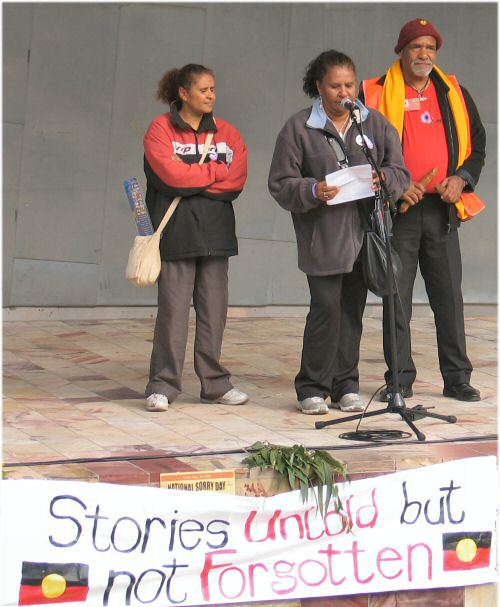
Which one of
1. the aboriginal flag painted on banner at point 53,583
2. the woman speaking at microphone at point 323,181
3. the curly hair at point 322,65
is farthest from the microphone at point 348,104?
the aboriginal flag painted on banner at point 53,583

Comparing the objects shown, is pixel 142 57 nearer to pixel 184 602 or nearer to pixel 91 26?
pixel 91 26

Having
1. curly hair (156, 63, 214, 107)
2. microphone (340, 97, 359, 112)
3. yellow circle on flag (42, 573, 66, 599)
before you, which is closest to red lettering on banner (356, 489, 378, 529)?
yellow circle on flag (42, 573, 66, 599)

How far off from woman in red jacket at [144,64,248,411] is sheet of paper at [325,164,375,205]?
561 millimetres

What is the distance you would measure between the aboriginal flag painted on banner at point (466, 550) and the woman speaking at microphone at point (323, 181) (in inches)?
40.0

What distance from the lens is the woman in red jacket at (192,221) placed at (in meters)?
5.82

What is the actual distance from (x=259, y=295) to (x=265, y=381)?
2.23 m

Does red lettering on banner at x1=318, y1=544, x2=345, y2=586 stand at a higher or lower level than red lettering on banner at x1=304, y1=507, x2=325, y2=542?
lower

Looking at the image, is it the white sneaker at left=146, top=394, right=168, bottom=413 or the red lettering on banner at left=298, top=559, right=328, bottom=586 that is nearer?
the red lettering on banner at left=298, top=559, right=328, bottom=586

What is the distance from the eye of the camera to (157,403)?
5.86m

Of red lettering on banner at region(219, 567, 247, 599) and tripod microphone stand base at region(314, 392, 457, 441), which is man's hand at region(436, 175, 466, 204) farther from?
red lettering on banner at region(219, 567, 247, 599)

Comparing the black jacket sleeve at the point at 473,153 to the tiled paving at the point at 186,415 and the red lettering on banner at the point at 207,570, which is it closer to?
the tiled paving at the point at 186,415

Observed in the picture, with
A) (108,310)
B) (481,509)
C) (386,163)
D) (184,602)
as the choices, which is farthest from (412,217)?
(108,310)

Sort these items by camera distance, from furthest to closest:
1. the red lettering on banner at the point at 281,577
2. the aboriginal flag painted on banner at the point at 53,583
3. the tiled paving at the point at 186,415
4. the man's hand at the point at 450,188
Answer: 1. the man's hand at the point at 450,188
2. the tiled paving at the point at 186,415
3. the red lettering on banner at the point at 281,577
4. the aboriginal flag painted on banner at the point at 53,583

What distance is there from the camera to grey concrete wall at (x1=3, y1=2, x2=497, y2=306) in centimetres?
809
